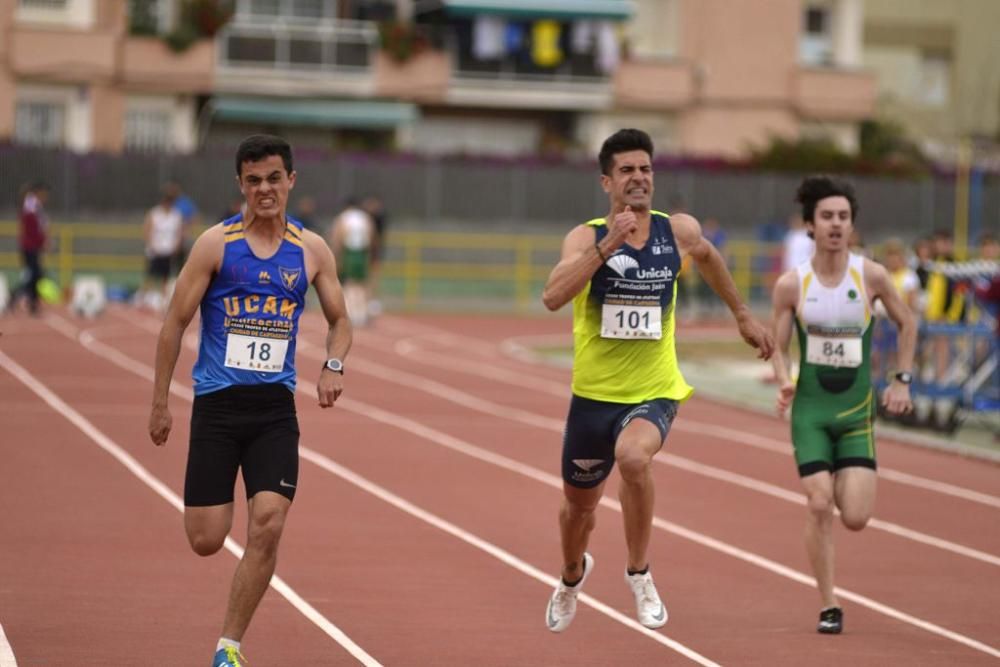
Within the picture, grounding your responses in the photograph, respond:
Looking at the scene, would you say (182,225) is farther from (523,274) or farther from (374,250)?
(523,274)

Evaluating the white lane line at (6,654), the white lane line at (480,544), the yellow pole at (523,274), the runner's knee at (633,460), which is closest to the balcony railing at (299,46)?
the yellow pole at (523,274)

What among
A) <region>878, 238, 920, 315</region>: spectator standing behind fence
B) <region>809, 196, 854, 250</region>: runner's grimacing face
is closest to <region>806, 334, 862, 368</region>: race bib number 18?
<region>809, 196, 854, 250</region>: runner's grimacing face

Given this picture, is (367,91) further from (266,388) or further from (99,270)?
(266,388)

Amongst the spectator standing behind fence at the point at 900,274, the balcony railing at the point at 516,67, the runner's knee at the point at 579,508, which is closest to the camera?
the runner's knee at the point at 579,508

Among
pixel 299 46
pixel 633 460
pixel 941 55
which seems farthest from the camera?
pixel 941 55

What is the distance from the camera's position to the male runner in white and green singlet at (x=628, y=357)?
27.7ft

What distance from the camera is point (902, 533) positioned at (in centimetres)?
1266

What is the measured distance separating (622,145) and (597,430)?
1231 mm

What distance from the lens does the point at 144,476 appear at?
46.0 ft

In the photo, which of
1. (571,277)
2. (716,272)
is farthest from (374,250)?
(571,277)

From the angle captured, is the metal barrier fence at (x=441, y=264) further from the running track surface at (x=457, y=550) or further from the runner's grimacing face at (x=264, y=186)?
the runner's grimacing face at (x=264, y=186)

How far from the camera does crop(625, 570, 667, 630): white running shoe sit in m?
8.65

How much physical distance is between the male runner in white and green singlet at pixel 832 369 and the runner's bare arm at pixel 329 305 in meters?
2.45

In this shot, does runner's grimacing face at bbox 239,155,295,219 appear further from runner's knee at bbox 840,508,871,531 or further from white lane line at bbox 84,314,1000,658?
white lane line at bbox 84,314,1000,658
